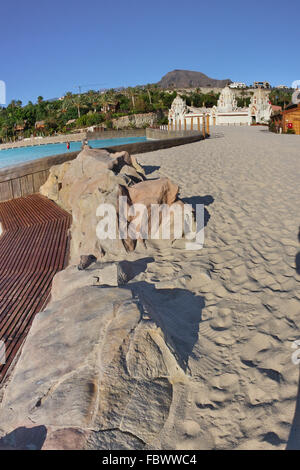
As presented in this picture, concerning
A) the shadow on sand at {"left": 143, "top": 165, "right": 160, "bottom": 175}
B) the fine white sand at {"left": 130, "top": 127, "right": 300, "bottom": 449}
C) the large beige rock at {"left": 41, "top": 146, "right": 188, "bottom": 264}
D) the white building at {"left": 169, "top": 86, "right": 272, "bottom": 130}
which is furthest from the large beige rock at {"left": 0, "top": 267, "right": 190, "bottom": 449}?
the white building at {"left": 169, "top": 86, "right": 272, "bottom": 130}

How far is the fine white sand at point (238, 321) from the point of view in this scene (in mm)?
1950

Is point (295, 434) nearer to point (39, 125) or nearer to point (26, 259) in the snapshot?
point (26, 259)

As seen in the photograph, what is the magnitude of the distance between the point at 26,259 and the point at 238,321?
147 inches

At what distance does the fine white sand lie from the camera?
6.40 feet

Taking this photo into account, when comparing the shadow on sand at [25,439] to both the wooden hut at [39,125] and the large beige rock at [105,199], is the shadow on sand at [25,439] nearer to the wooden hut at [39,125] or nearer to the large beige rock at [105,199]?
the large beige rock at [105,199]

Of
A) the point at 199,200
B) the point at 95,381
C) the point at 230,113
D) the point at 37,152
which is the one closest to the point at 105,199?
the point at 199,200

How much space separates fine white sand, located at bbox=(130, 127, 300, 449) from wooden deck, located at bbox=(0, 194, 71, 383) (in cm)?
155

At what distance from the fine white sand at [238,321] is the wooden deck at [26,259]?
155cm

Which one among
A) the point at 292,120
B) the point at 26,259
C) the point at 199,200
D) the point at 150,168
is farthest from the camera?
the point at 292,120

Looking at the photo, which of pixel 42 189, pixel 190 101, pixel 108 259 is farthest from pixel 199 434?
pixel 190 101

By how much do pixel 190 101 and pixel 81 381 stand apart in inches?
2915

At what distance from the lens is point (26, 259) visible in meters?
5.28

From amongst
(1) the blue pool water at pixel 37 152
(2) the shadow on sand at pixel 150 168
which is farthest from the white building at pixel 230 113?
(2) the shadow on sand at pixel 150 168

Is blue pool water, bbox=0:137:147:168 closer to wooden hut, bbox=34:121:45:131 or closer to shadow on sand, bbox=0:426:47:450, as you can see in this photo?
shadow on sand, bbox=0:426:47:450
